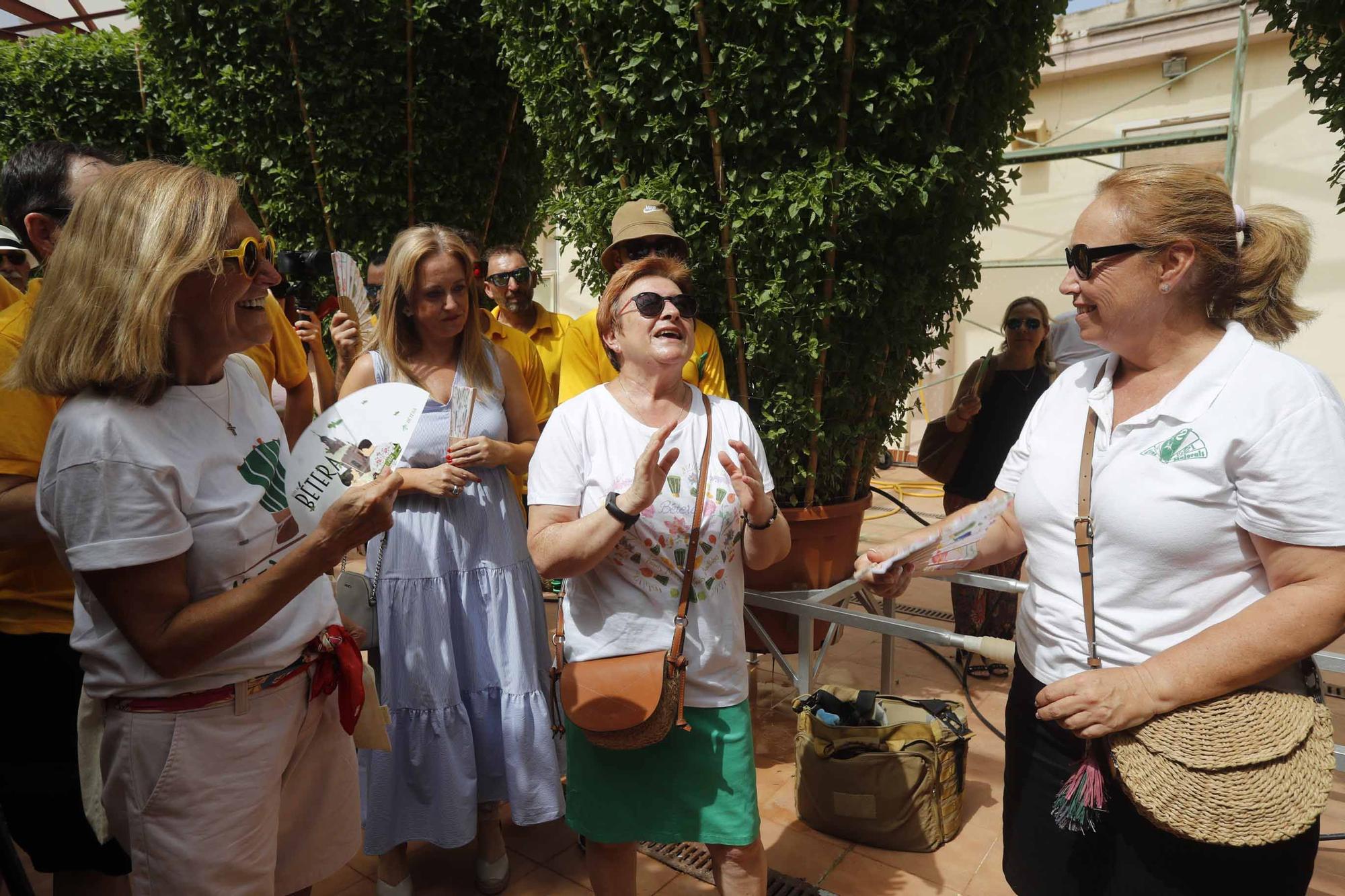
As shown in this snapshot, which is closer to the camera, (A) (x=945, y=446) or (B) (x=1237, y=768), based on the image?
(B) (x=1237, y=768)

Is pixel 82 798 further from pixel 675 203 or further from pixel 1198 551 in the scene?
pixel 675 203

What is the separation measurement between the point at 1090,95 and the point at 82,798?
1319 centimetres

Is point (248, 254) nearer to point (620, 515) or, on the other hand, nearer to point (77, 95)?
point (620, 515)

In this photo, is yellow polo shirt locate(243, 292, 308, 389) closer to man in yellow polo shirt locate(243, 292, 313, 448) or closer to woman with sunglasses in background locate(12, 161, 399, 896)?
man in yellow polo shirt locate(243, 292, 313, 448)

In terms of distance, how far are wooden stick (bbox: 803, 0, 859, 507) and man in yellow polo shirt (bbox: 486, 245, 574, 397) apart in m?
1.47

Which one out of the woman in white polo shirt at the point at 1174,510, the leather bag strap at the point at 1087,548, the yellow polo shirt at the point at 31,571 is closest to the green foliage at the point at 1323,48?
the woman in white polo shirt at the point at 1174,510

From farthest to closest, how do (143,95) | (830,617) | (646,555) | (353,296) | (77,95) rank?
(77,95) < (143,95) < (353,296) < (830,617) < (646,555)

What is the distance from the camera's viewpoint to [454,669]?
2.85 m

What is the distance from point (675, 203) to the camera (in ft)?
10.8

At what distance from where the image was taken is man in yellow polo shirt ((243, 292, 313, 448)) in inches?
112

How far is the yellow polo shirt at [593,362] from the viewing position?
3258 millimetres

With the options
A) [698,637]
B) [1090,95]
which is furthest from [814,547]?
[1090,95]

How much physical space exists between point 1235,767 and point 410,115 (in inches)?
214

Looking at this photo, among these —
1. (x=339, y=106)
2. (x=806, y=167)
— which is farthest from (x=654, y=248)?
(x=339, y=106)
